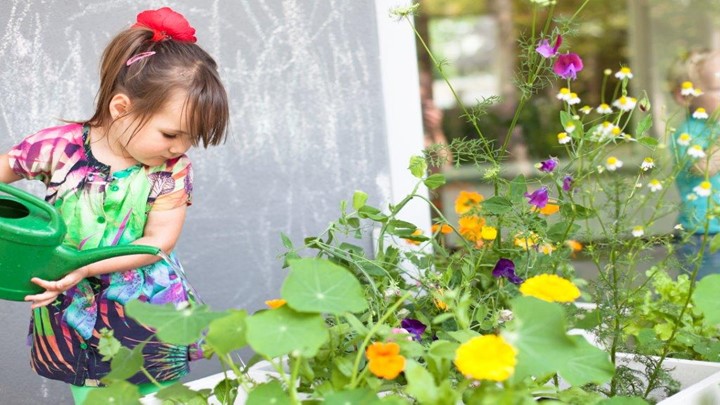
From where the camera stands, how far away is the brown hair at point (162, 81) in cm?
172

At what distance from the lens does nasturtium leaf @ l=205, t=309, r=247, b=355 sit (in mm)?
1103

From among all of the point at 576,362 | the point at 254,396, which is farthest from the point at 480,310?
the point at 254,396

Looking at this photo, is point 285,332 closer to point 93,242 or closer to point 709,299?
point 709,299

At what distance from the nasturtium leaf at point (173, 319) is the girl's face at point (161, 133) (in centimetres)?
61

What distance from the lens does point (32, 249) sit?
145 cm

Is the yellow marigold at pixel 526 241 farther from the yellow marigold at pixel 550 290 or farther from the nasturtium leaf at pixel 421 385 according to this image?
the nasturtium leaf at pixel 421 385

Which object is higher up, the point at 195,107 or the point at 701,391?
the point at 195,107

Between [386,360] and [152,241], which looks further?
[152,241]

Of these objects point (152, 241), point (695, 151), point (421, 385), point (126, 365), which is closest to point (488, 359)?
point (421, 385)

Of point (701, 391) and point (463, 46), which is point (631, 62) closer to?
point (463, 46)

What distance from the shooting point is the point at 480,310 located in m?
1.61

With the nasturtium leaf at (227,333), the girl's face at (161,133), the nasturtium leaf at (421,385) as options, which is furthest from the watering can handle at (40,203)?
the nasturtium leaf at (421,385)

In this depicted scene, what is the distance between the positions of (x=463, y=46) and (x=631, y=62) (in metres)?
3.11

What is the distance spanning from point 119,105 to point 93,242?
0.83ft
